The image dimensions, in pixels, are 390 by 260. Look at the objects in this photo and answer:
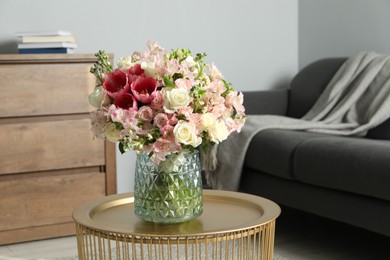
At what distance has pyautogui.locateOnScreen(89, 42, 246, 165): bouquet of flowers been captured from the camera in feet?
5.36

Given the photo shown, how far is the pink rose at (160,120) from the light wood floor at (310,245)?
49.9 inches

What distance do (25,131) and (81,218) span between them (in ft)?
4.42

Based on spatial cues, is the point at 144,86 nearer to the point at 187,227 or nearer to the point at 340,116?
the point at 187,227

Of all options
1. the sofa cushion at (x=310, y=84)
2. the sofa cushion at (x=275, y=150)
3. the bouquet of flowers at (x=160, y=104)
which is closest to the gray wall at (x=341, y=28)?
the sofa cushion at (x=310, y=84)

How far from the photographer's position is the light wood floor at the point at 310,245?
279 centimetres

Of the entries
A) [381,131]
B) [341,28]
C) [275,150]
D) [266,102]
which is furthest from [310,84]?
[275,150]

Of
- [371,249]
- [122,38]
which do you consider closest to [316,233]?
[371,249]

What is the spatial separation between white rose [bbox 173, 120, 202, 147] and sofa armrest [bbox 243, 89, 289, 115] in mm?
2046

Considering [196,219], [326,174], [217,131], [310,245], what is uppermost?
[217,131]

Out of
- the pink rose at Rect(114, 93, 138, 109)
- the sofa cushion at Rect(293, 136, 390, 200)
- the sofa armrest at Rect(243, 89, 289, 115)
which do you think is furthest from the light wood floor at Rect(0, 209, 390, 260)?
the pink rose at Rect(114, 93, 138, 109)

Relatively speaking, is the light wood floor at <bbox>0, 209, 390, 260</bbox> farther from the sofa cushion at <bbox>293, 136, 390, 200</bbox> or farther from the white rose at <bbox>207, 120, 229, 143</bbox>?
the white rose at <bbox>207, 120, 229, 143</bbox>

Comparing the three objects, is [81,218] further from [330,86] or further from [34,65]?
[330,86]

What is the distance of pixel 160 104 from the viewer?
5.39 ft

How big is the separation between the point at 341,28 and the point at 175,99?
8.28 ft
